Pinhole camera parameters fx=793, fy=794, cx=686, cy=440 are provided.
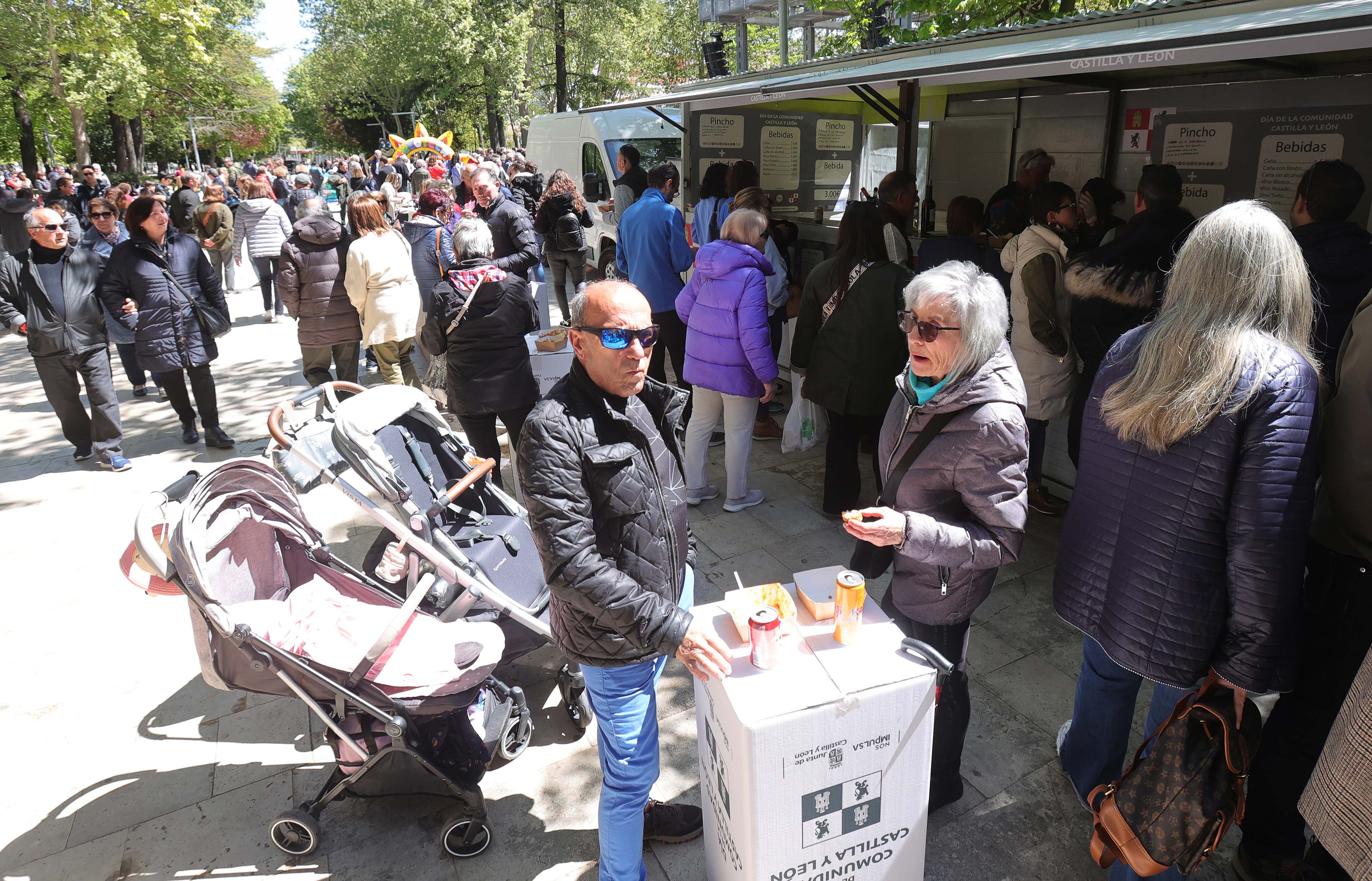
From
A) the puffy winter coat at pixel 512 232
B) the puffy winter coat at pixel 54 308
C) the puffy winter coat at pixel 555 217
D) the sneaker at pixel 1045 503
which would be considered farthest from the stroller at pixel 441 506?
the puffy winter coat at pixel 555 217

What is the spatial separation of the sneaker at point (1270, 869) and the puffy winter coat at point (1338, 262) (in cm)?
206

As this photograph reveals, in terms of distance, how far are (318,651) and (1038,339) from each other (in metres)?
3.97

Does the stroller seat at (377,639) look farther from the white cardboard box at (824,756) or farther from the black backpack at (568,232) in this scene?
the black backpack at (568,232)

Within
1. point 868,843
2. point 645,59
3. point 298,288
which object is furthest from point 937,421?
point 645,59

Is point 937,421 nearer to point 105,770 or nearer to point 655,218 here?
point 105,770

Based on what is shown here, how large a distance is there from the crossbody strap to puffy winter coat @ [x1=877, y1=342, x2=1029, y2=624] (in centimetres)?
1

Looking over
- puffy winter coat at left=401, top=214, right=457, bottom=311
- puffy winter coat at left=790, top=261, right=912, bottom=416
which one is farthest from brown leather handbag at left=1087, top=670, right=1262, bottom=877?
puffy winter coat at left=401, top=214, right=457, bottom=311

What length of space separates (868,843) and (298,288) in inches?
230

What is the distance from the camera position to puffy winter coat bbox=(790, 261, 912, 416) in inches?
169

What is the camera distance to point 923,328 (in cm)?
234

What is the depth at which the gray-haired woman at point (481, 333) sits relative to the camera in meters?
4.35

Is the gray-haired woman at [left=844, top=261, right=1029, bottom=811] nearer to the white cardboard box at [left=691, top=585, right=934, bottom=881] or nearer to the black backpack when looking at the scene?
the white cardboard box at [left=691, top=585, right=934, bottom=881]

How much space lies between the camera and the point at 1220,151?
17.7ft

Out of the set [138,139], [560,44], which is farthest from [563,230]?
[138,139]
